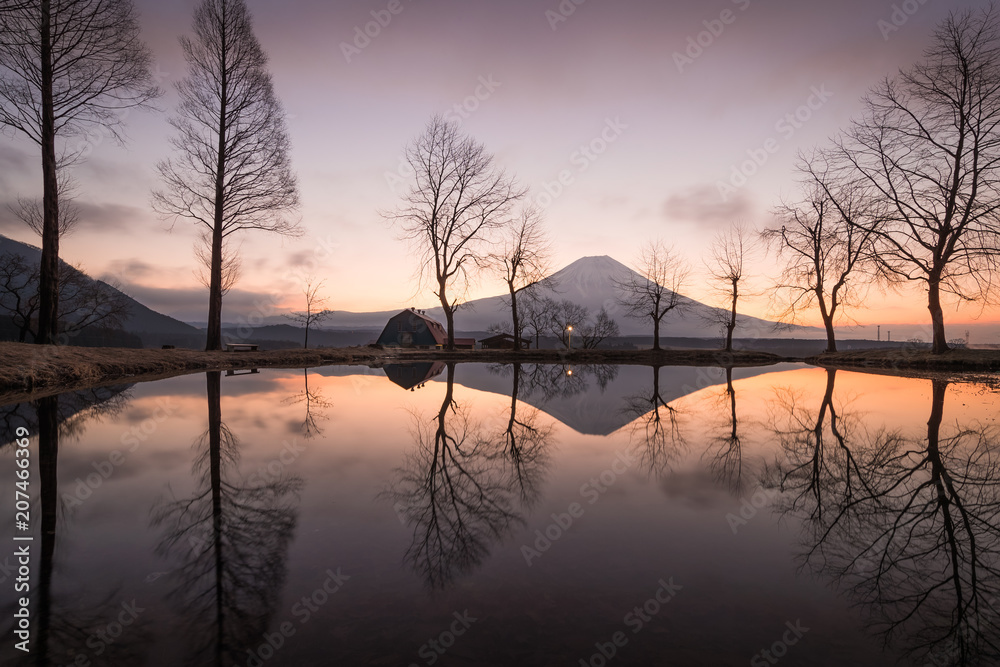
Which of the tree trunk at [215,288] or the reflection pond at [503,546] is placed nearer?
the reflection pond at [503,546]

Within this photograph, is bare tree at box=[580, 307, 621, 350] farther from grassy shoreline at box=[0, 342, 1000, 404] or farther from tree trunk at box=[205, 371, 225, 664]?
tree trunk at box=[205, 371, 225, 664]

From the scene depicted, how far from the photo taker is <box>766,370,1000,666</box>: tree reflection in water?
7.67 ft

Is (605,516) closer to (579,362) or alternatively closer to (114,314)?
(579,362)

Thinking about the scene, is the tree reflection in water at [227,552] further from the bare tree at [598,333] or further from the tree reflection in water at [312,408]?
the bare tree at [598,333]

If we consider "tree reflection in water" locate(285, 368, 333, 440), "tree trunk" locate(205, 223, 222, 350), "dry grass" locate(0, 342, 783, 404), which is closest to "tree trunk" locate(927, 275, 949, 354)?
"dry grass" locate(0, 342, 783, 404)

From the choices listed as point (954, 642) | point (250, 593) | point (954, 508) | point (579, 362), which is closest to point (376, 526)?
point (250, 593)

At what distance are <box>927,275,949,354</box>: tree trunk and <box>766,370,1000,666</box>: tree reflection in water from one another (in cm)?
2074

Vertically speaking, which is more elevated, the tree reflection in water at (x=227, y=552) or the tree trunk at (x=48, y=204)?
the tree trunk at (x=48, y=204)

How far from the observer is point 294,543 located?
3.18 m

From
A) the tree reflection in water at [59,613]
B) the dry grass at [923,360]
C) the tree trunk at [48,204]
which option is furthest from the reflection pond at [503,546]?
the dry grass at [923,360]

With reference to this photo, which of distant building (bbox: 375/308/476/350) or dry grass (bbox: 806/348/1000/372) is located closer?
dry grass (bbox: 806/348/1000/372)

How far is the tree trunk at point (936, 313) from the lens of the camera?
866 inches

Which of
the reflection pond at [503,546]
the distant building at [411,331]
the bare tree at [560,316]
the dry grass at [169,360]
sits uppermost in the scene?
the bare tree at [560,316]

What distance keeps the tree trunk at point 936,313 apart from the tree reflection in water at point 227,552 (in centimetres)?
2886
